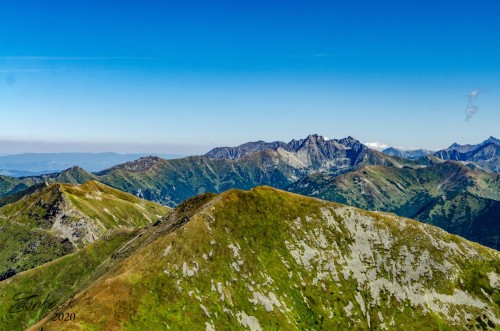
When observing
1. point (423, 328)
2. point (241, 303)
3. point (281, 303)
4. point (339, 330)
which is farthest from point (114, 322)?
point (423, 328)

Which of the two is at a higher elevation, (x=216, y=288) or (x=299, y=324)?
(x=216, y=288)

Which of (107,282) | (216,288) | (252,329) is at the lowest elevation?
(252,329)

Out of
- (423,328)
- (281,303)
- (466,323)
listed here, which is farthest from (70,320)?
(466,323)

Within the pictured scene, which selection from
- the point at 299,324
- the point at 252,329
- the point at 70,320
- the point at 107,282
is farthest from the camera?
the point at 299,324

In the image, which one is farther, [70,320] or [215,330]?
[215,330]

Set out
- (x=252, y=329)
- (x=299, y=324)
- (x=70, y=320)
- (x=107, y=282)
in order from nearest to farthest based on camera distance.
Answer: (x=70, y=320) → (x=107, y=282) → (x=252, y=329) → (x=299, y=324)

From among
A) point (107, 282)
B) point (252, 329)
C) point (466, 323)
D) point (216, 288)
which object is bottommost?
point (466, 323)

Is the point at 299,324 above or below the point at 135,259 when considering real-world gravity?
below

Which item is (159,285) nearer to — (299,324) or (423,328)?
(299,324)

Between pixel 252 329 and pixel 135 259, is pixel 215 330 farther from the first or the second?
pixel 135 259
